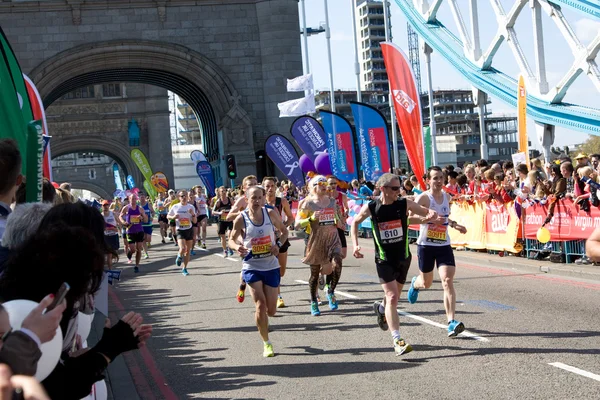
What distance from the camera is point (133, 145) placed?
245ft

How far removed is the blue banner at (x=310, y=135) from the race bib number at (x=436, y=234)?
21634mm

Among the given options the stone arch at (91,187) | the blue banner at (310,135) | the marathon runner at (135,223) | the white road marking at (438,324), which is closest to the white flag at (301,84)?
the blue banner at (310,135)

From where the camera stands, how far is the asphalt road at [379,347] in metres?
7.65

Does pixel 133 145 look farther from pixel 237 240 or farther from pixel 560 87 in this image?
pixel 237 240

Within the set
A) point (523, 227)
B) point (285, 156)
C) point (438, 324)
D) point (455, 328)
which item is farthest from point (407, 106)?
point (285, 156)

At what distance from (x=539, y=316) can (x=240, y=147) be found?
3639cm

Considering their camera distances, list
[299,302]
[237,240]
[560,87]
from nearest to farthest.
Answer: [237,240] < [299,302] < [560,87]

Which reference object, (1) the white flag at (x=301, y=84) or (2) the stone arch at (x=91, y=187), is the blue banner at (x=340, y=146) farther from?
(2) the stone arch at (x=91, y=187)

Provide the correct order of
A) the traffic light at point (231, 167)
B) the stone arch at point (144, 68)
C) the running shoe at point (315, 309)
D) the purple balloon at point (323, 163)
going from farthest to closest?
1. the stone arch at point (144, 68)
2. the traffic light at point (231, 167)
3. the purple balloon at point (323, 163)
4. the running shoe at point (315, 309)

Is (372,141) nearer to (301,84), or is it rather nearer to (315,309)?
(315,309)

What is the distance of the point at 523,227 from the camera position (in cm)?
1789

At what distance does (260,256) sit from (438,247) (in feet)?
6.60

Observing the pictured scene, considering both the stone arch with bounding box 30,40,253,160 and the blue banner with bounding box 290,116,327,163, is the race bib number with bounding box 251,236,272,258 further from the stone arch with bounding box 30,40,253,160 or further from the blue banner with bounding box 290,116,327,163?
the stone arch with bounding box 30,40,253,160

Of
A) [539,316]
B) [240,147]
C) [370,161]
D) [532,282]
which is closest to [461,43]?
[240,147]
